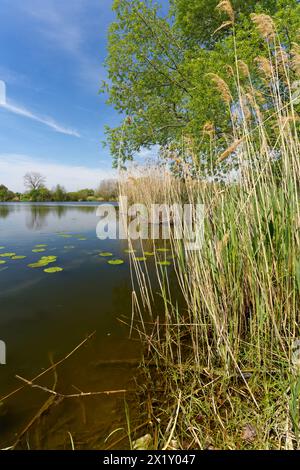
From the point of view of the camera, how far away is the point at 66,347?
1.71m

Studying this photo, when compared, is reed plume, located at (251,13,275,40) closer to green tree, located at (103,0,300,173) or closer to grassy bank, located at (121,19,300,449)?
grassy bank, located at (121,19,300,449)

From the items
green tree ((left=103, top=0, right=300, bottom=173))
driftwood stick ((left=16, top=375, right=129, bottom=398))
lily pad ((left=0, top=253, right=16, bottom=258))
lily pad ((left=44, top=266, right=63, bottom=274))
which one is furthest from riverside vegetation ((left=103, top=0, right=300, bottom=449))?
green tree ((left=103, top=0, right=300, bottom=173))

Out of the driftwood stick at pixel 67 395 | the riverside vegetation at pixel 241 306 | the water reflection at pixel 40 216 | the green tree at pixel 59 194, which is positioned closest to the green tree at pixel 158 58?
the water reflection at pixel 40 216

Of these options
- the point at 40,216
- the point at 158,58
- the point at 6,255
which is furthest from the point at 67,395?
the point at 40,216

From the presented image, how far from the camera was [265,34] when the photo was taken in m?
1.45

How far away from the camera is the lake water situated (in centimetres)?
110

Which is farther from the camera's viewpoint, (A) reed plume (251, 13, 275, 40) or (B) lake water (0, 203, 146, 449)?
(A) reed plume (251, 13, 275, 40)

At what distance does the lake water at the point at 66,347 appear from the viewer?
110 cm

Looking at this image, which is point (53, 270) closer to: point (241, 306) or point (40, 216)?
point (241, 306)

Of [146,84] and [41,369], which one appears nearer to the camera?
[41,369]

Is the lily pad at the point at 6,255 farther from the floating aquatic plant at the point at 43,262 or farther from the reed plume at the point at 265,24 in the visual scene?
the reed plume at the point at 265,24
